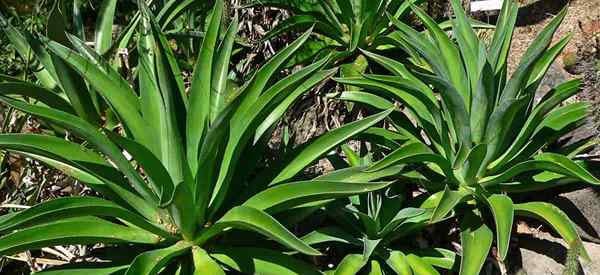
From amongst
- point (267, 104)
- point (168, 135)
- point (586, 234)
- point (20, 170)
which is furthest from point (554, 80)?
point (20, 170)

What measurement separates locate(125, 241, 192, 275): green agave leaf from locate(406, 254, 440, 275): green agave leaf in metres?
0.85

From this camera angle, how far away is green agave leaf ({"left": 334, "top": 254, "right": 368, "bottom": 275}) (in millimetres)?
2396

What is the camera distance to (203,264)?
2.19 meters

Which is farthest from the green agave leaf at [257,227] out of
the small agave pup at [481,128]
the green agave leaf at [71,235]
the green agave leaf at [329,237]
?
the small agave pup at [481,128]

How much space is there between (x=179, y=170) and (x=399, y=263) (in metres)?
0.89

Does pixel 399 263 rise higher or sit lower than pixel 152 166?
lower

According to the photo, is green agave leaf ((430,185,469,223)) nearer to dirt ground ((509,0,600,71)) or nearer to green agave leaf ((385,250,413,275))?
green agave leaf ((385,250,413,275))

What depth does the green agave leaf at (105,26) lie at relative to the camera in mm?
3053

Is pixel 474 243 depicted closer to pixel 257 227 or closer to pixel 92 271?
pixel 257 227

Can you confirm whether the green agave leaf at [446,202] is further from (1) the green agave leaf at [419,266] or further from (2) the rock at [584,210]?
(2) the rock at [584,210]

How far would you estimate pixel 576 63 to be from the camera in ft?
11.4

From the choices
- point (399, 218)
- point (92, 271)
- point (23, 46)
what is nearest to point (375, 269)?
point (399, 218)

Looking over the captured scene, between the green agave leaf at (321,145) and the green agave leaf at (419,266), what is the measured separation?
0.56 m

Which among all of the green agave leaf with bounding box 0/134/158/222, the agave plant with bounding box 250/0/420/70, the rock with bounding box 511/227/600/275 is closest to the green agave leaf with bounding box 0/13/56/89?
the green agave leaf with bounding box 0/134/158/222
